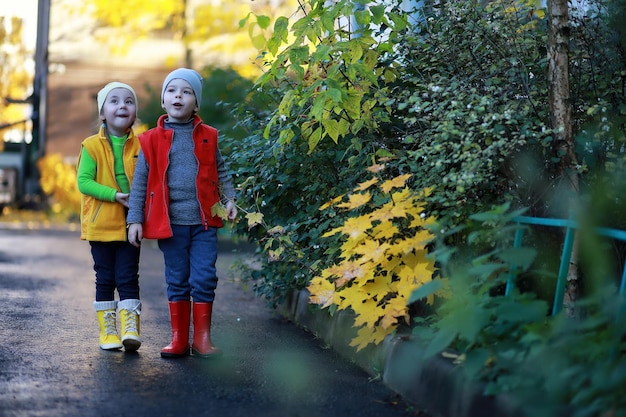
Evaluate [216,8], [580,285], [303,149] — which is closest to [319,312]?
[303,149]

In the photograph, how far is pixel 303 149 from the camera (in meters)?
6.25

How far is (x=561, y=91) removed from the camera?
4.90 metres

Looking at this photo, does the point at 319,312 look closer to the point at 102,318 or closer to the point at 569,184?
the point at 102,318

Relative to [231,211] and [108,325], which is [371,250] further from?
[108,325]

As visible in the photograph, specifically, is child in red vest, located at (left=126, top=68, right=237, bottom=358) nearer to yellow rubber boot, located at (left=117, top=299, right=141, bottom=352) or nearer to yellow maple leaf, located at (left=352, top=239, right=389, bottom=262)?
yellow rubber boot, located at (left=117, top=299, right=141, bottom=352)

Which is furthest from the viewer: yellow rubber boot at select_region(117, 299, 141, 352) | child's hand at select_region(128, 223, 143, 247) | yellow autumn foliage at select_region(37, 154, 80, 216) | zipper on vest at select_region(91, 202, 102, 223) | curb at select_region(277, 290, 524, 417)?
yellow autumn foliage at select_region(37, 154, 80, 216)

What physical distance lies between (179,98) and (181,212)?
0.64m

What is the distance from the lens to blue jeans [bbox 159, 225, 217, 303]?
5.38 metres

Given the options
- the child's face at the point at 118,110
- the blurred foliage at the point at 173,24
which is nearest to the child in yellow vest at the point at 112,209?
the child's face at the point at 118,110

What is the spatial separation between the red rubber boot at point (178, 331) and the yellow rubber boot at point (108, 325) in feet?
1.08

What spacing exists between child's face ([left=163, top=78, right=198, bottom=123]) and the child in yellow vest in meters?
0.33

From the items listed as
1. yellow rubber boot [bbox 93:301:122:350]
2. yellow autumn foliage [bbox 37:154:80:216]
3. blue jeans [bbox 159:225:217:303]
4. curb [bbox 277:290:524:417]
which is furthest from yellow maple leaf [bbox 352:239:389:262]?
yellow autumn foliage [bbox 37:154:80:216]

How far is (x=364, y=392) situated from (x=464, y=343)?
0.74 metres

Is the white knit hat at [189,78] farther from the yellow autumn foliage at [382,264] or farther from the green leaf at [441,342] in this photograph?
the green leaf at [441,342]
